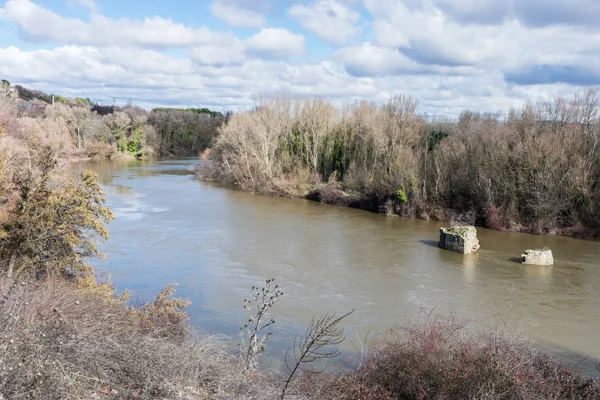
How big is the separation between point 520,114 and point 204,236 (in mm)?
23201

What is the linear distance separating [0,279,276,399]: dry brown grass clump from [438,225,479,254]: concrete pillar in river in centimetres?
1782

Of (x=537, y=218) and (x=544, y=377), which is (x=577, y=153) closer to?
(x=537, y=218)

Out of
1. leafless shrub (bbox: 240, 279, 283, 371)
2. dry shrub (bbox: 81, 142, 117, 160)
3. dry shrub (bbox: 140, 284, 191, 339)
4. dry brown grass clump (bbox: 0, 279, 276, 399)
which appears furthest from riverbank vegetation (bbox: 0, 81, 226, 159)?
leafless shrub (bbox: 240, 279, 283, 371)

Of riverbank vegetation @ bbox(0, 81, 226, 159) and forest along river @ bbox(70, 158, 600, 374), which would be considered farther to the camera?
riverbank vegetation @ bbox(0, 81, 226, 159)

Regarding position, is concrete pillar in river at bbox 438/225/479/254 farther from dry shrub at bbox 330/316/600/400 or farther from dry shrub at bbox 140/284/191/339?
dry shrub at bbox 140/284/191/339

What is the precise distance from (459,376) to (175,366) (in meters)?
5.78

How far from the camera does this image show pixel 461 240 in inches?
1017

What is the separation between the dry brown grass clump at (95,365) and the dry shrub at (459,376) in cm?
290

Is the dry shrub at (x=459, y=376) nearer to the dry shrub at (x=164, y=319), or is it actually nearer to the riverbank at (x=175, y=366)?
the riverbank at (x=175, y=366)

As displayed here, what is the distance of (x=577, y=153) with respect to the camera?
1224 inches

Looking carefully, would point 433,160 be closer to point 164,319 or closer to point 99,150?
point 164,319

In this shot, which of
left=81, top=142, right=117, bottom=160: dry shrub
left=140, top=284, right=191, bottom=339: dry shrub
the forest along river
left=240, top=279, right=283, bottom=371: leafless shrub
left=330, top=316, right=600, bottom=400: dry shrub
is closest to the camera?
left=240, top=279, right=283, bottom=371: leafless shrub

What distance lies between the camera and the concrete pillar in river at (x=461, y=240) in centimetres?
2584

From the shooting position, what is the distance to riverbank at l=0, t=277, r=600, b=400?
717 cm
